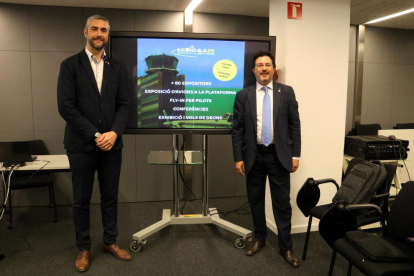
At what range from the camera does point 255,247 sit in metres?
2.85

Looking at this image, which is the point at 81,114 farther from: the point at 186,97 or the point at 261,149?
the point at 261,149

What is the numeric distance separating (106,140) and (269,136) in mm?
1293

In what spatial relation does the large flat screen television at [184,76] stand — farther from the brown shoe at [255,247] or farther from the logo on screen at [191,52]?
the brown shoe at [255,247]

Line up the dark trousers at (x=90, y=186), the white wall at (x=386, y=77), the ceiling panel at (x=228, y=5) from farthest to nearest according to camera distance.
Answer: the white wall at (x=386, y=77), the ceiling panel at (x=228, y=5), the dark trousers at (x=90, y=186)

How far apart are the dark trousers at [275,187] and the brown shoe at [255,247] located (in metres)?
0.19

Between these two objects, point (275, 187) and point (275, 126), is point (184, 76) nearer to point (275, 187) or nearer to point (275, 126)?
point (275, 126)

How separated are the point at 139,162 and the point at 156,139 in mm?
382

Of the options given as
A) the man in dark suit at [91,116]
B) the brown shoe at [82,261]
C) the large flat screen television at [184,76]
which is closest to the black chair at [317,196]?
the large flat screen television at [184,76]

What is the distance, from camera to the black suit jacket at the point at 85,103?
2.42m

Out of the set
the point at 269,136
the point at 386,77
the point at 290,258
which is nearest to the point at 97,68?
the point at 269,136

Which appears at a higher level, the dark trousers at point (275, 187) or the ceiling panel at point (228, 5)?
the ceiling panel at point (228, 5)

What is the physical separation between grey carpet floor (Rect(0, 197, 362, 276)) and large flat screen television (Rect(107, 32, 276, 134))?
3.49 ft

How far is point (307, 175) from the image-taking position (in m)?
3.26

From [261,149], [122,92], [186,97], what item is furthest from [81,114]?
[261,149]
